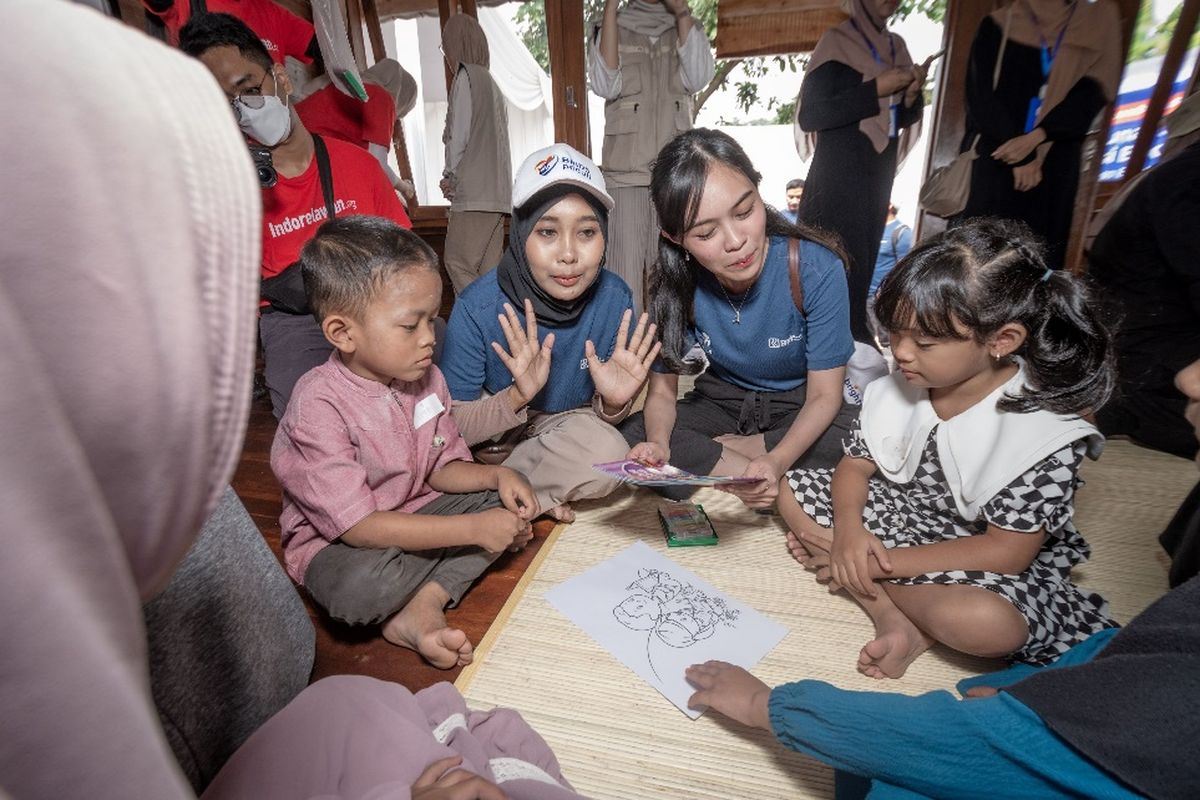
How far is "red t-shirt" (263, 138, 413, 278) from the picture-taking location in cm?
167

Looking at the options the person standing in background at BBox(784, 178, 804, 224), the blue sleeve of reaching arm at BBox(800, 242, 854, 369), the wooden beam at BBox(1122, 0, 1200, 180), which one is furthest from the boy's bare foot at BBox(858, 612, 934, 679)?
the person standing in background at BBox(784, 178, 804, 224)

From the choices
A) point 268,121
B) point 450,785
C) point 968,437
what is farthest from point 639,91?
point 450,785

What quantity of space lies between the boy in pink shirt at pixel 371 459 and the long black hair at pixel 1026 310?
0.86 meters

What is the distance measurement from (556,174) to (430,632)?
1010 mm

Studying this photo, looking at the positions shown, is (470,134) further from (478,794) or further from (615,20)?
(478,794)

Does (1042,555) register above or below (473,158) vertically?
below

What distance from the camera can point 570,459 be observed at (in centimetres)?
138

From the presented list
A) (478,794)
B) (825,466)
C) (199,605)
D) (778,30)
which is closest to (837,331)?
(825,466)

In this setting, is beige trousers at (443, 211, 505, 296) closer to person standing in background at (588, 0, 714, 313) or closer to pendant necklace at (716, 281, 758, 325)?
person standing in background at (588, 0, 714, 313)

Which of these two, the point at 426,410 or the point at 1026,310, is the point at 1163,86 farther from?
the point at 426,410

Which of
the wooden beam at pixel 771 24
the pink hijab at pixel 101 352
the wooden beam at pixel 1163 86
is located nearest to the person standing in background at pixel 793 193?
the wooden beam at pixel 771 24

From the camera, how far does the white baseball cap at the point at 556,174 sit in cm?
132

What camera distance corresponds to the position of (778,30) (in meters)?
3.52

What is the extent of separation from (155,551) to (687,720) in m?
0.84
